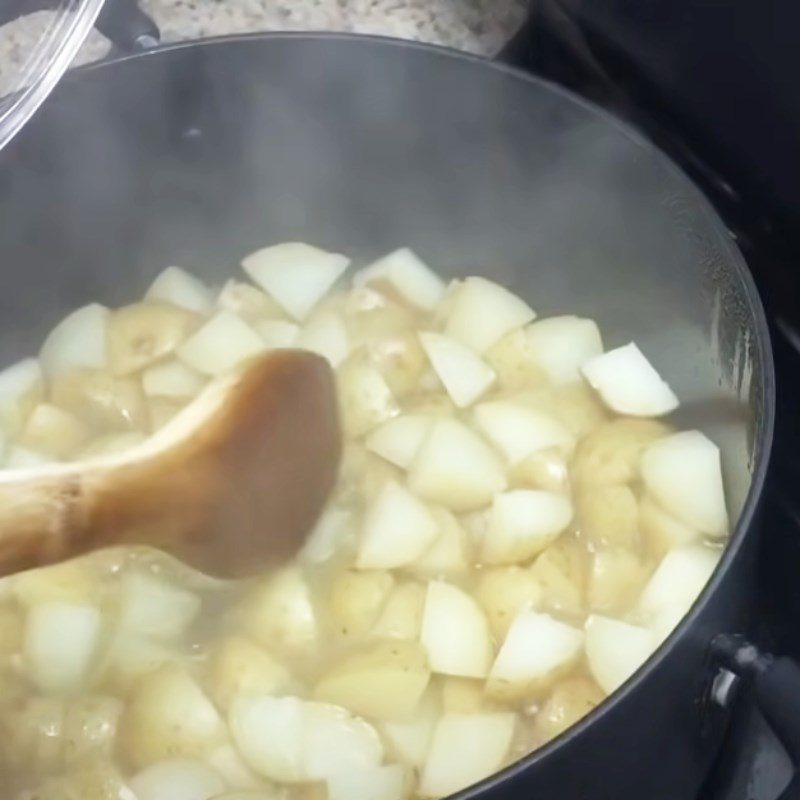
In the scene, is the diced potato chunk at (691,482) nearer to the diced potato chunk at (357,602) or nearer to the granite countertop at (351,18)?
the diced potato chunk at (357,602)

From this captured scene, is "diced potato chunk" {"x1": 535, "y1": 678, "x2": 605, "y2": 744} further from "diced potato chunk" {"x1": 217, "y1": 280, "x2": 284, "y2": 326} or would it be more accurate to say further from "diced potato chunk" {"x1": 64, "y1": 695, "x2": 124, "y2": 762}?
"diced potato chunk" {"x1": 217, "y1": 280, "x2": 284, "y2": 326}

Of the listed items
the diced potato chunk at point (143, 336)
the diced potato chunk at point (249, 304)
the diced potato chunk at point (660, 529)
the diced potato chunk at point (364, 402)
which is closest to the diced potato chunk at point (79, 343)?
the diced potato chunk at point (143, 336)

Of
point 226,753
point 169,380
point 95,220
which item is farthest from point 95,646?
point 95,220

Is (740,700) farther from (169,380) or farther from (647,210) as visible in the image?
(169,380)

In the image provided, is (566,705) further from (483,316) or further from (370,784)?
(483,316)

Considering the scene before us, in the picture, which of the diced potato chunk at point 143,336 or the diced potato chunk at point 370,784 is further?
the diced potato chunk at point 143,336

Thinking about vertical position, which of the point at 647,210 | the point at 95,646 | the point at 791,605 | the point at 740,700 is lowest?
the point at 95,646
